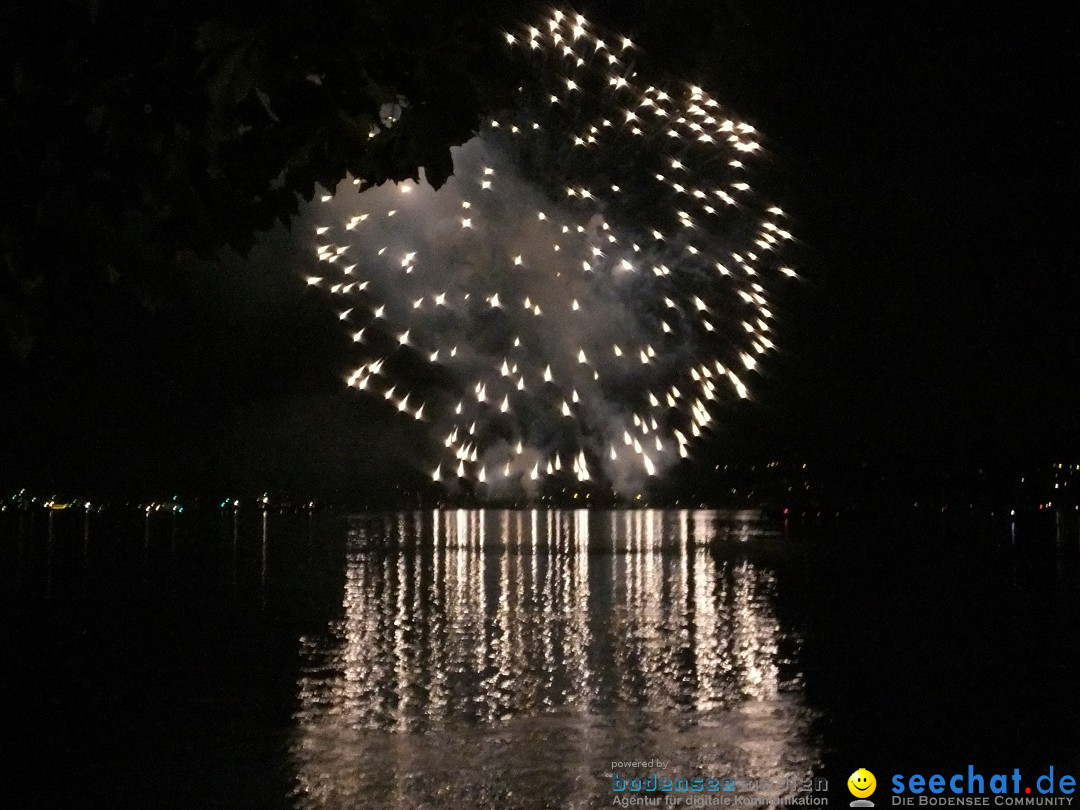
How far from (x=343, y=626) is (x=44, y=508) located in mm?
137808

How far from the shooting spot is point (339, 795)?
7594mm

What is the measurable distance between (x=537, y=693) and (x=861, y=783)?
380 centimetres

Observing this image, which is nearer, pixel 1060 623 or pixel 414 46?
pixel 414 46

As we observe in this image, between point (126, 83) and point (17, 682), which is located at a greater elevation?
point (126, 83)

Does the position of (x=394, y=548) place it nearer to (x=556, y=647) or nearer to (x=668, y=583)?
(x=668, y=583)

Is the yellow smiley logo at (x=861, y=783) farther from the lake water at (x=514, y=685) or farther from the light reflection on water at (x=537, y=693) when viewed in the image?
the light reflection on water at (x=537, y=693)

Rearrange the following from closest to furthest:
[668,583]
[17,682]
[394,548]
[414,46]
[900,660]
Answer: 1. [414,46]
2. [17,682]
3. [900,660]
4. [668,583]
5. [394,548]

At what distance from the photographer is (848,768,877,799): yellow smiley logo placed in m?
7.61

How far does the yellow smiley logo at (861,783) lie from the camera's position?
25.0 ft

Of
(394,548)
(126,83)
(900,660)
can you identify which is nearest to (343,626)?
(900,660)

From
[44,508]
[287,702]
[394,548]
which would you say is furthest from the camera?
[44,508]

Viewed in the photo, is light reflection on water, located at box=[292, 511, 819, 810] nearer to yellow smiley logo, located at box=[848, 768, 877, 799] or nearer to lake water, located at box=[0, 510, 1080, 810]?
lake water, located at box=[0, 510, 1080, 810]
